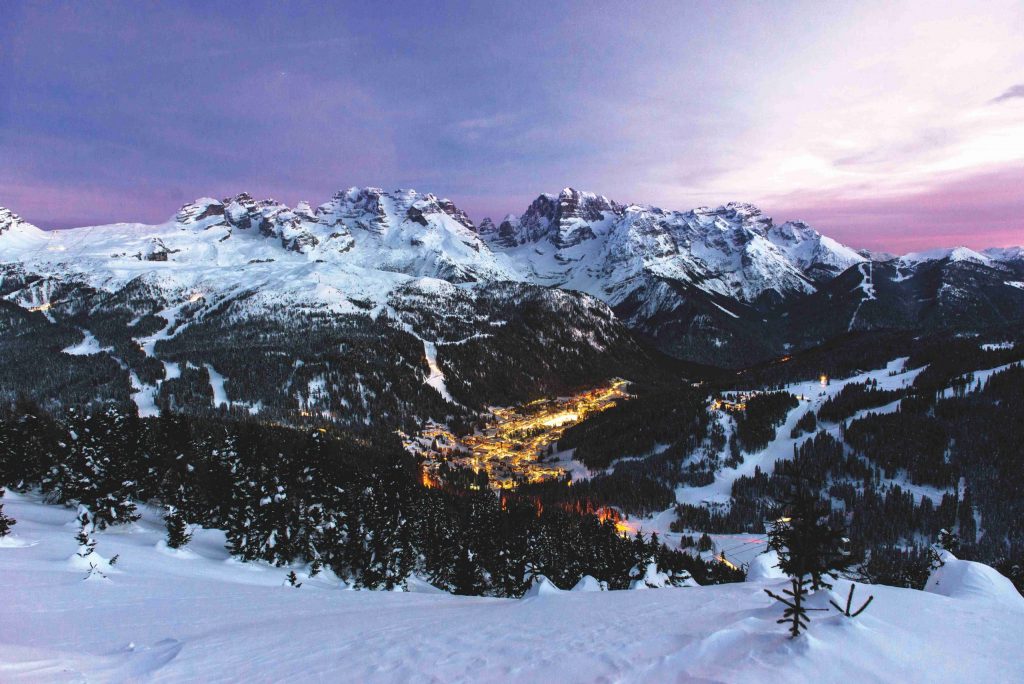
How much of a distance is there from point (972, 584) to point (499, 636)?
18.0 metres

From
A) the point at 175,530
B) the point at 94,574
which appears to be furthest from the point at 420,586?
the point at 94,574

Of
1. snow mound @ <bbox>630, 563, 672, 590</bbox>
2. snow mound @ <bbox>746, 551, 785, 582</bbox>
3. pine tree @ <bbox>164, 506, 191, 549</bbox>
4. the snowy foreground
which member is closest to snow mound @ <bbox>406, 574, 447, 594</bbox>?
pine tree @ <bbox>164, 506, 191, 549</bbox>

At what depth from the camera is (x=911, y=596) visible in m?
16.8

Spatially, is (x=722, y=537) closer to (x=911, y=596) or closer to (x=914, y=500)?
(x=914, y=500)

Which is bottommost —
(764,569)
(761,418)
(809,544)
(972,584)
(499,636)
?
(761,418)

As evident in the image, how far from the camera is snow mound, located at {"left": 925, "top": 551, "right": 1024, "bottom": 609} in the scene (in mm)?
16984

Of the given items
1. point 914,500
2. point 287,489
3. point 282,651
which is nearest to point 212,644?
point 282,651

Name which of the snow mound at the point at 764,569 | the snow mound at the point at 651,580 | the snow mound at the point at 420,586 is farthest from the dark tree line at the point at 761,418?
the snow mound at the point at 764,569

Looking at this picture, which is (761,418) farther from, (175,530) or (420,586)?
(175,530)

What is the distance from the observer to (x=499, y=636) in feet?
55.5

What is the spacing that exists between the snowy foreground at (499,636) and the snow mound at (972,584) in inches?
3.0

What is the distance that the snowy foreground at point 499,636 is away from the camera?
10.1m

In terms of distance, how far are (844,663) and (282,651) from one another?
1733cm

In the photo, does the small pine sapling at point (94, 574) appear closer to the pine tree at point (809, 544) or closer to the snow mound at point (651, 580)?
the pine tree at point (809, 544)
